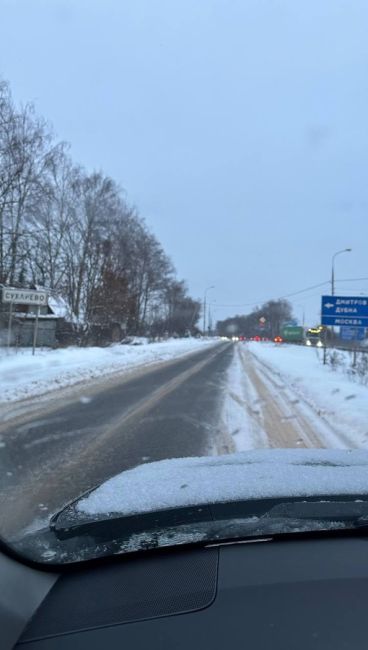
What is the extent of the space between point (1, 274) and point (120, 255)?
76.6 feet

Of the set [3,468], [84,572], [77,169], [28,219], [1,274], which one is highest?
[77,169]

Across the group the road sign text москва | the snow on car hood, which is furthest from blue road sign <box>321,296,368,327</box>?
the snow on car hood

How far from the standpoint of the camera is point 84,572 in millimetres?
2244

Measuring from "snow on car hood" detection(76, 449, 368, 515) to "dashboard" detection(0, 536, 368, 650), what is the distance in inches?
17.2

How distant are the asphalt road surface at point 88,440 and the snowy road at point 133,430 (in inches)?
0.5

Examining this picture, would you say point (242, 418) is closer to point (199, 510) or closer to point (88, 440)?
point (88, 440)

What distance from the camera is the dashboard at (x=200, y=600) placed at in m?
1.75

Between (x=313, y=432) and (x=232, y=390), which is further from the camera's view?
(x=232, y=390)

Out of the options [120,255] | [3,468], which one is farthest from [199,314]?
[3,468]

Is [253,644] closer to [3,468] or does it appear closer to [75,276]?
[3,468]

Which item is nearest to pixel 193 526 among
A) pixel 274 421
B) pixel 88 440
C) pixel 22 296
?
pixel 88 440

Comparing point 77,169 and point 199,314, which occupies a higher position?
point 77,169

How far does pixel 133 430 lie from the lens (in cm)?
962

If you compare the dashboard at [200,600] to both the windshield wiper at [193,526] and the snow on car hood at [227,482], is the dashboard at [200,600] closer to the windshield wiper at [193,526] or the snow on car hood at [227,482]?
the windshield wiper at [193,526]
